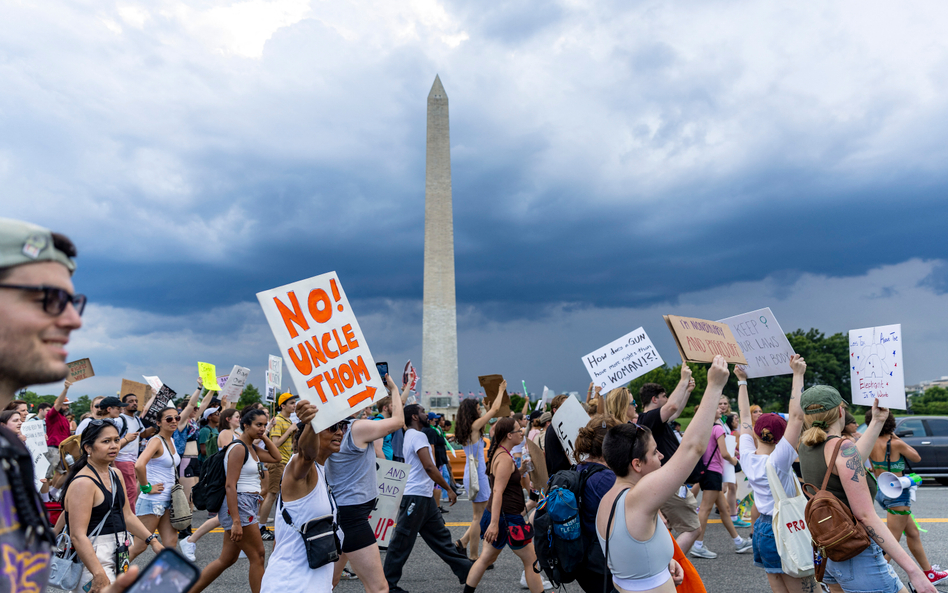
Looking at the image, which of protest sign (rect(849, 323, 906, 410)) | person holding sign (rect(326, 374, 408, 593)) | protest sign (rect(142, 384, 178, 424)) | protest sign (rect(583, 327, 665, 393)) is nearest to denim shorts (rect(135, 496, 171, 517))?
protest sign (rect(142, 384, 178, 424))

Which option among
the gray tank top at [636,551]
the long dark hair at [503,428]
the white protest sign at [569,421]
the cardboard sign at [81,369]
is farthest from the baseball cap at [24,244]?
the cardboard sign at [81,369]

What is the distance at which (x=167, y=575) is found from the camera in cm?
124

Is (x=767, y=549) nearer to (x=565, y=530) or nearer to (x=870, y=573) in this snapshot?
(x=870, y=573)

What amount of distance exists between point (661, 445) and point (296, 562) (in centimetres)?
300

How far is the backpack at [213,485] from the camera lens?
5.48 metres

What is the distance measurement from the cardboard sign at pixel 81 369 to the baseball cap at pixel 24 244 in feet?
30.3

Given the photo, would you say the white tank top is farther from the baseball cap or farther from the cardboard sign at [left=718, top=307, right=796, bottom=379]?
the baseball cap

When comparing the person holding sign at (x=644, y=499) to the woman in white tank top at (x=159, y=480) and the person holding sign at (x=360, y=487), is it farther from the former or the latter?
the woman in white tank top at (x=159, y=480)

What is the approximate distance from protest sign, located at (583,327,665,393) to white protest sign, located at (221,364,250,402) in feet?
15.3

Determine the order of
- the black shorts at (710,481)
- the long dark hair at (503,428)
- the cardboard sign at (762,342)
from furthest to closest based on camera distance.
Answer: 1. the black shorts at (710,481)
2. the long dark hair at (503,428)
3. the cardboard sign at (762,342)

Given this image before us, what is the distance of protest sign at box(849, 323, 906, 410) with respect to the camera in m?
4.62

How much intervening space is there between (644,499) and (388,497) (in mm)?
3537

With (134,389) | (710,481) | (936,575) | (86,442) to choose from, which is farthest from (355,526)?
(134,389)

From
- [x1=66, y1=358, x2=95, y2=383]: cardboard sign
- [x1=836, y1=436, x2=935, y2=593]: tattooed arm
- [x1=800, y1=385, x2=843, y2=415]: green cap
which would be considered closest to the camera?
[x1=836, y1=436, x2=935, y2=593]: tattooed arm
